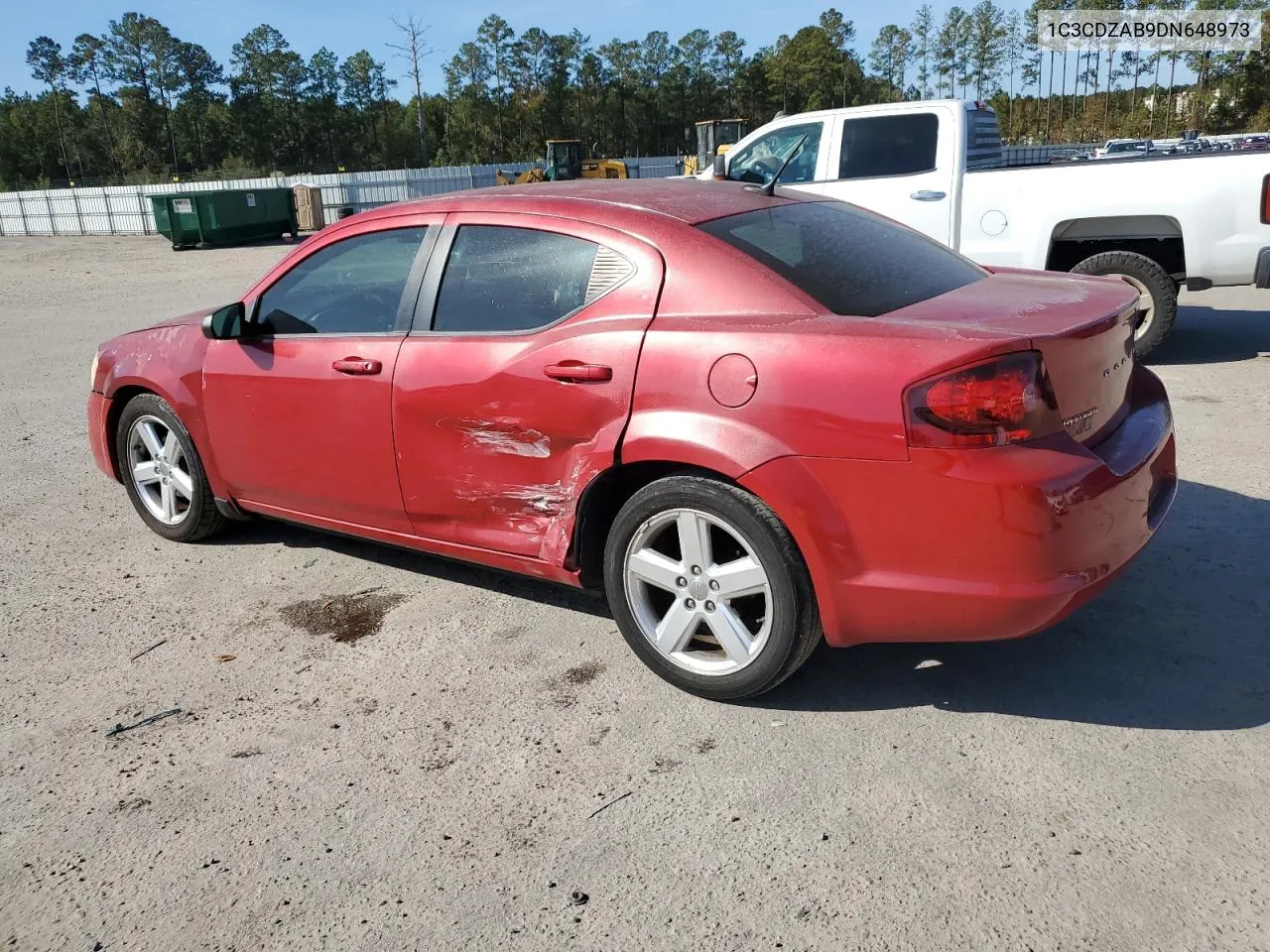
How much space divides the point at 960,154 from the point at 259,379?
6547 millimetres

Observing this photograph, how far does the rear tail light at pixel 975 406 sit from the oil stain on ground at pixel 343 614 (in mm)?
2285

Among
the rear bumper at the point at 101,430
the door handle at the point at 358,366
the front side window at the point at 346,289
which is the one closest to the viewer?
the door handle at the point at 358,366

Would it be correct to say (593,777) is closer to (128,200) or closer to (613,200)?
(613,200)

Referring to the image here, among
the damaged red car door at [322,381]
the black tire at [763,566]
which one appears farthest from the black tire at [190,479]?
the black tire at [763,566]

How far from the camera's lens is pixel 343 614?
4199mm

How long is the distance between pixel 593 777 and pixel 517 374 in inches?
53.1

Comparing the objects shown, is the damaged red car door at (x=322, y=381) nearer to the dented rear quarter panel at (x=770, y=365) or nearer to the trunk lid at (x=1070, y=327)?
the dented rear quarter panel at (x=770, y=365)

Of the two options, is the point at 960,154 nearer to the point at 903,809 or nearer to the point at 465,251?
the point at 465,251

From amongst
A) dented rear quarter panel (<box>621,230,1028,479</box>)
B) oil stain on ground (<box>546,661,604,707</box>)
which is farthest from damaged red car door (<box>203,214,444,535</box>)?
dented rear quarter panel (<box>621,230,1028,479</box>)

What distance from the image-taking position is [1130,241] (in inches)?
319

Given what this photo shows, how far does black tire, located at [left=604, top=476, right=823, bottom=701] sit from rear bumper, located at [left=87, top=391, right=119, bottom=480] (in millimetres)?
3106

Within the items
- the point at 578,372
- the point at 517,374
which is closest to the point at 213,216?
the point at 517,374

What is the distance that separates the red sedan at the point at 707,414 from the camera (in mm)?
2812

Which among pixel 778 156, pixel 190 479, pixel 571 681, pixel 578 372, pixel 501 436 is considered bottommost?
pixel 571 681
